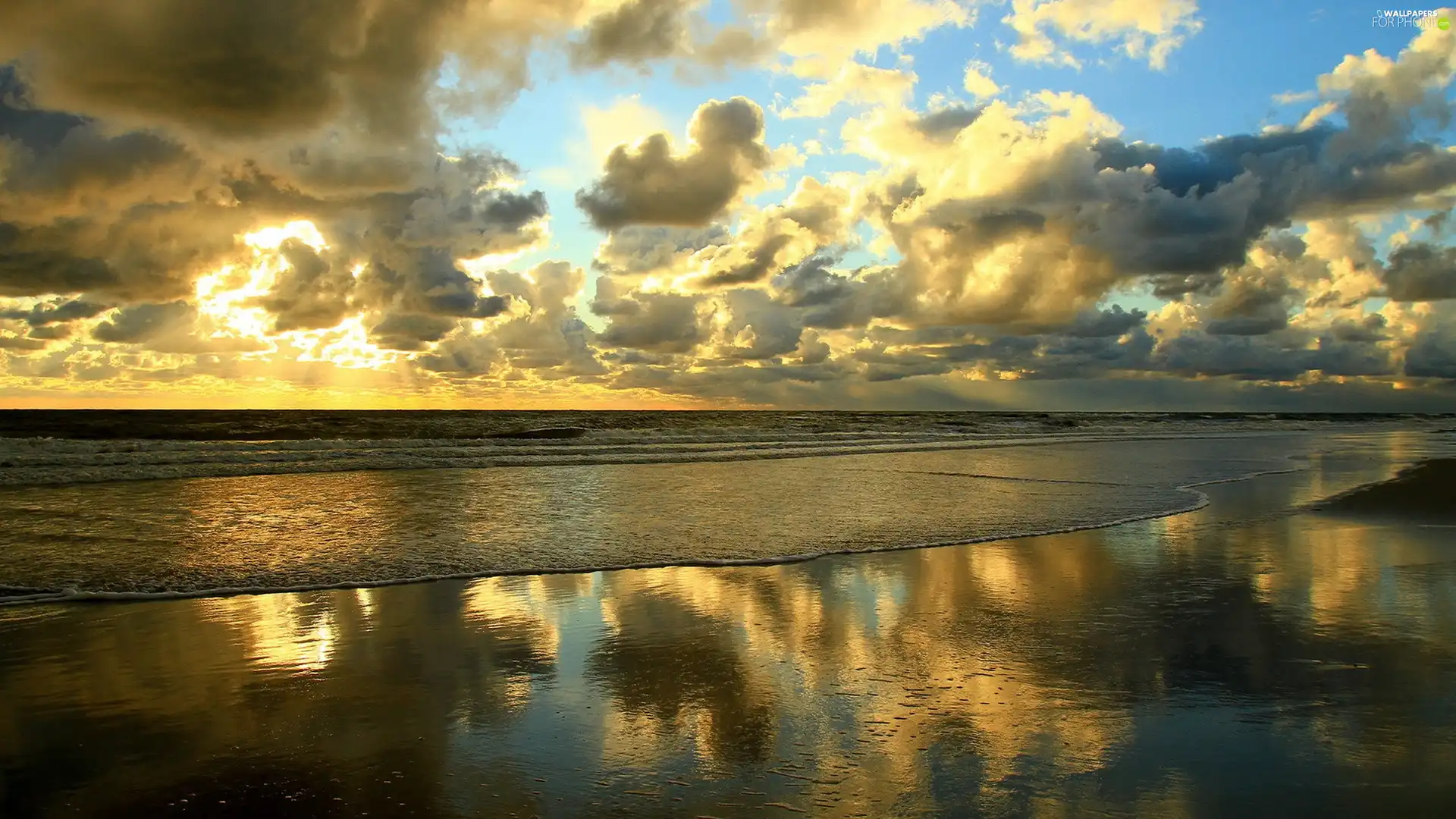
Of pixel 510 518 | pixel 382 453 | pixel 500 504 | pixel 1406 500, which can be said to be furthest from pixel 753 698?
pixel 382 453

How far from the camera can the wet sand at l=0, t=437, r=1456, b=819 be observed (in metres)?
4.71

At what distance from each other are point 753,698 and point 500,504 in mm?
13241

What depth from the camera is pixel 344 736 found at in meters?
5.61

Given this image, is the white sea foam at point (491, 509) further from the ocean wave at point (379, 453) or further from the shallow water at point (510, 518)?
the ocean wave at point (379, 453)

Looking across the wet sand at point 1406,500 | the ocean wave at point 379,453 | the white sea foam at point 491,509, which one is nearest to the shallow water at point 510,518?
the white sea foam at point 491,509

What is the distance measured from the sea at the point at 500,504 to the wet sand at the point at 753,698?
5.84 feet

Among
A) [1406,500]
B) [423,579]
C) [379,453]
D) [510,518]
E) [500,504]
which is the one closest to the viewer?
[423,579]

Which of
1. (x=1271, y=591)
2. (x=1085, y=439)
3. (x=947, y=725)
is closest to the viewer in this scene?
(x=947, y=725)

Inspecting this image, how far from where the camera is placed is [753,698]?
6160 millimetres

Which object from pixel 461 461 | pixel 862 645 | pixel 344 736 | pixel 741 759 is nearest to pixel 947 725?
pixel 741 759

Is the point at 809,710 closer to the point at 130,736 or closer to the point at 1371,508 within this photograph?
the point at 130,736

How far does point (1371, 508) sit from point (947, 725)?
54.2ft

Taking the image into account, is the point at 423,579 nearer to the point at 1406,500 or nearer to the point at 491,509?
the point at 491,509

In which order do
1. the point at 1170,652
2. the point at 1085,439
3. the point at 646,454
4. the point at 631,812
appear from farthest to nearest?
the point at 1085,439
the point at 646,454
the point at 1170,652
the point at 631,812
